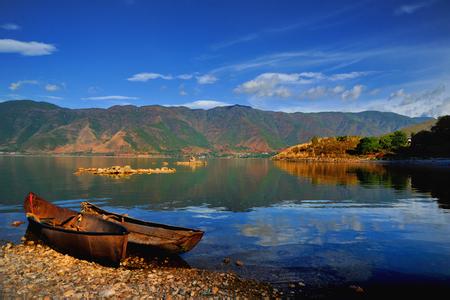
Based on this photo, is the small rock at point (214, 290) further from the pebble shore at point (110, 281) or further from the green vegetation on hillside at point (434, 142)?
the green vegetation on hillside at point (434, 142)

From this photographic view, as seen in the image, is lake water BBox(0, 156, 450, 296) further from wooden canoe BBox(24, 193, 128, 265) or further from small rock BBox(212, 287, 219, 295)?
wooden canoe BBox(24, 193, 128, 265)

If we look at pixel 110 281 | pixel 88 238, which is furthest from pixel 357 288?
pixel 88 238

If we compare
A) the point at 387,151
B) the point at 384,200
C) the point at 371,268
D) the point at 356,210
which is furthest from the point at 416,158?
the point at 371,268

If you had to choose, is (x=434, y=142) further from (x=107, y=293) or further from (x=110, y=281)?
(x=107, y=293)

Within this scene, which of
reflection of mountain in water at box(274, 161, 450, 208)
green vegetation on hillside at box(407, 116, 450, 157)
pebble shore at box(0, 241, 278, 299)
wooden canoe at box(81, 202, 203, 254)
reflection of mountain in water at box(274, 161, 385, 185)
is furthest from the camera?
green vegetation on hillside at box(407, 116, 450, 157)

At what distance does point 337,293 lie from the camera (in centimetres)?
1639

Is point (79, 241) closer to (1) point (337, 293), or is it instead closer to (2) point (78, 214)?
(2) point (78, 214)

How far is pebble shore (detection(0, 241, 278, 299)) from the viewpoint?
1518 cm

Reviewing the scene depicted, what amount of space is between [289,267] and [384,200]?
34.6 m

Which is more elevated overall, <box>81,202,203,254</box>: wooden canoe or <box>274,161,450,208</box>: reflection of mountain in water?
<box>81,202,203,254</box>: wooden canoe

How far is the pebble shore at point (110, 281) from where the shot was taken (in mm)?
15180

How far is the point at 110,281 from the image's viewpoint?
16.7m

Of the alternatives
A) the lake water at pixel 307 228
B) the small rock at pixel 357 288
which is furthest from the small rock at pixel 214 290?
the small rock at pixel 357 288

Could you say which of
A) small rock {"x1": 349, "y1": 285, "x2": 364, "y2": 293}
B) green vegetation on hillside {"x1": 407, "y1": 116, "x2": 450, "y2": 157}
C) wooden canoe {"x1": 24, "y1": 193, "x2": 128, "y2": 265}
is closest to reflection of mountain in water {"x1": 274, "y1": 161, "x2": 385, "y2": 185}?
green vegetation on hillside {"x1": 407, "y1": 116, "x2": 450, "y2": 157}
